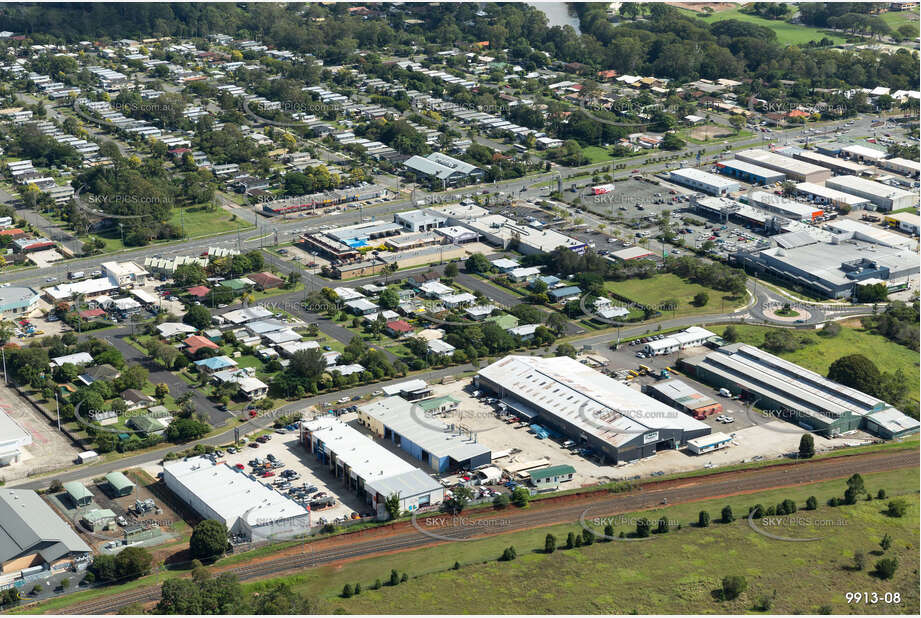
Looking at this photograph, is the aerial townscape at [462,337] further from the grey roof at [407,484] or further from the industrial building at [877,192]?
the industrial building at [877,192]

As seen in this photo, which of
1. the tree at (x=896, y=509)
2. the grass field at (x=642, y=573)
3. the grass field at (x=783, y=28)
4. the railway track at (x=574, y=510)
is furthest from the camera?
the grass field at (x=783, y=28)

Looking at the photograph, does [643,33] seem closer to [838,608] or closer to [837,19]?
[837,19]

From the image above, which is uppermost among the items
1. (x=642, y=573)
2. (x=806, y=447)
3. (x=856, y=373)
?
(x=856, y=373)

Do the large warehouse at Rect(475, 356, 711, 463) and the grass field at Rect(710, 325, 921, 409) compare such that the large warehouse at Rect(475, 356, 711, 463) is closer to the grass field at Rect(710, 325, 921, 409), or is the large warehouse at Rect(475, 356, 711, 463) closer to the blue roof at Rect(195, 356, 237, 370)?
the grass field at Rect(710, 325, 921, 409)

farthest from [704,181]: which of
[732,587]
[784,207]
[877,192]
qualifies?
[732,587]

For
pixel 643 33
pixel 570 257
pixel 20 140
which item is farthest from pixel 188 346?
pixel 643 33

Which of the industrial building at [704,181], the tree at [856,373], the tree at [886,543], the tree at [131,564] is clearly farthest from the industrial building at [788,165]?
the tree at [131,564]

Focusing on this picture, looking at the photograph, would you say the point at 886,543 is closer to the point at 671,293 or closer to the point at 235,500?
the point at 235,500
